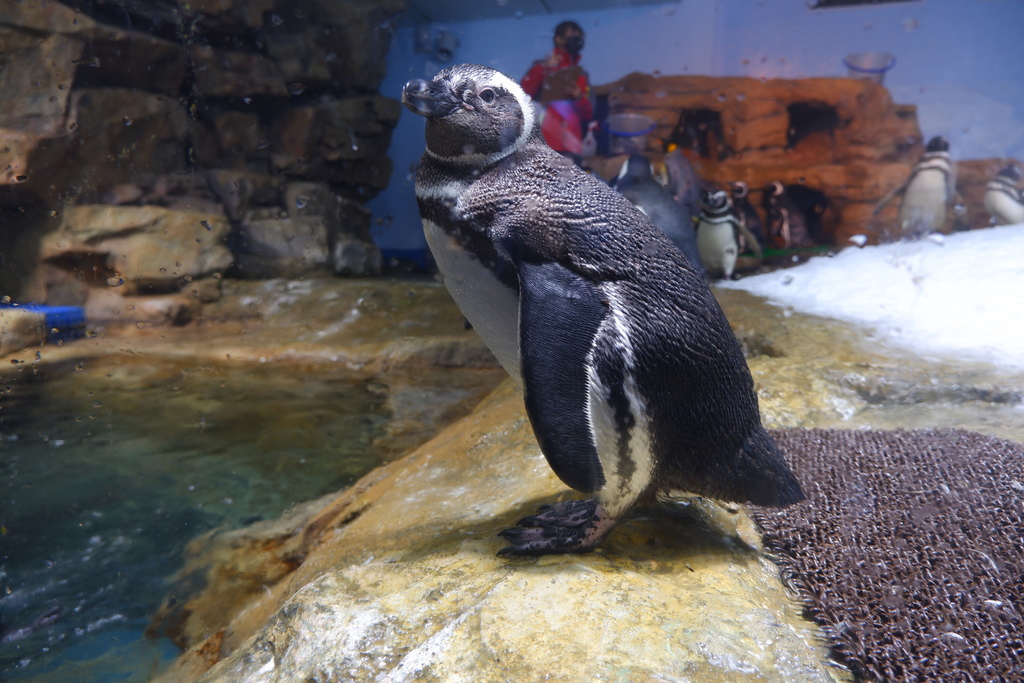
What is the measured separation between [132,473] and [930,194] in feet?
14.7

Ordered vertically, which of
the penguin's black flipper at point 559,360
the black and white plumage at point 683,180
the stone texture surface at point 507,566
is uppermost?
the black and white plumage at point 683,180

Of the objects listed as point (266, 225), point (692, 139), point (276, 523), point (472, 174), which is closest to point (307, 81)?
point (266, 225)

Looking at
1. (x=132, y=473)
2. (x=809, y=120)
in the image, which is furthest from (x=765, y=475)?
(x=809, y=120)

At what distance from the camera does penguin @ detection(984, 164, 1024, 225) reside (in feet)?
11.8

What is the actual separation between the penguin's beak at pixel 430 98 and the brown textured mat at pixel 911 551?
100 cm

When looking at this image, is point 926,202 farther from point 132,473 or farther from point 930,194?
point 132,473

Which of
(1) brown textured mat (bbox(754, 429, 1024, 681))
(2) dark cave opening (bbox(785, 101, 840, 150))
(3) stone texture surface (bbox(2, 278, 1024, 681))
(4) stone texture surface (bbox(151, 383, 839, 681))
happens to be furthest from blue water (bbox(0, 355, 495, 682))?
(2) dark cave opening (bbox(785, 101, 840, 150))

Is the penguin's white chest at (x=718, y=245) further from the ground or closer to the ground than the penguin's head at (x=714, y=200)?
closer to the ground

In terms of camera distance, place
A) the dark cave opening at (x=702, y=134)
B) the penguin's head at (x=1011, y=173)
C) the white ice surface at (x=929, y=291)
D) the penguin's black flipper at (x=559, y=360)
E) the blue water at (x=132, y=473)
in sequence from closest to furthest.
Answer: the penguin's black flipper at (x=559, y=360) < the blue water at (x=132, y=473) < the white ice surface at (x=929, y=291) < the penguin's head at (x=1011, y=173) < the dark cave opening at (x=702, y=134)

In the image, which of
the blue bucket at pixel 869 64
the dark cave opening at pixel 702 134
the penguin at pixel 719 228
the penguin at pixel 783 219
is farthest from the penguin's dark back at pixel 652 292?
the penguin at pixel 783 219

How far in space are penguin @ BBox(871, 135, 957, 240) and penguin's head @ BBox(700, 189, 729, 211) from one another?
3.60 ft

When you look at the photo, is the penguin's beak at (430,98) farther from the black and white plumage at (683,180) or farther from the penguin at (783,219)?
the penguin at (783,219)

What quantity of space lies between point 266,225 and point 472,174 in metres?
4.10

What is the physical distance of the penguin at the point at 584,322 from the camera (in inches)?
40.6
